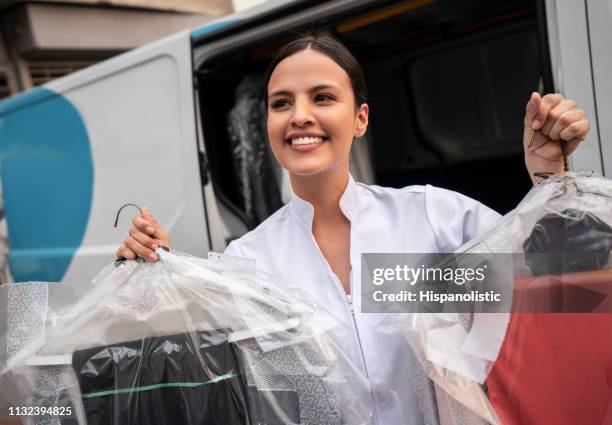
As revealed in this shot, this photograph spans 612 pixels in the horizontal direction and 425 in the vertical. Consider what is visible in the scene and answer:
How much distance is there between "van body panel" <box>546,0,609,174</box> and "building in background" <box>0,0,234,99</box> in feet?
22.3

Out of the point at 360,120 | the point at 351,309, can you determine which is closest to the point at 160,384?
the point at 351,309

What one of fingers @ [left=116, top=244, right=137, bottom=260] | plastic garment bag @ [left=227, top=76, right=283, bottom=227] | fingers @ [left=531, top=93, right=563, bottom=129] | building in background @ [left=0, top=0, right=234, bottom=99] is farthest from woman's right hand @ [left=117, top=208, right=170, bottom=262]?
building in background @ [left=0, top=0, right=234, bottom=99]

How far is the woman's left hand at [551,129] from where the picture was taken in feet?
3.81

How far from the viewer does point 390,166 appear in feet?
13.1

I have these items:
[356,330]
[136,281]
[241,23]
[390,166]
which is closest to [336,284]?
[356,330]

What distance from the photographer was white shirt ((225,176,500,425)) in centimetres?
122

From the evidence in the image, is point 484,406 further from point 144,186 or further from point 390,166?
point 390,166

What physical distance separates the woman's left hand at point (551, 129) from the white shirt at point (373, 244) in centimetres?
17

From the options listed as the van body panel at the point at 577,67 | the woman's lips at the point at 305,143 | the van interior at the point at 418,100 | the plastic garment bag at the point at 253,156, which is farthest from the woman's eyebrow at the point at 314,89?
the plastic garment bag at the point at 253,156

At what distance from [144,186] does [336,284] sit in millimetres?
1670

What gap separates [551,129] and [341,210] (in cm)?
50

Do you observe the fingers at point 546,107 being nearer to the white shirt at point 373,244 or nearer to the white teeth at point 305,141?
the white shirt at point 373,244

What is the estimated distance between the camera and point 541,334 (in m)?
1.03

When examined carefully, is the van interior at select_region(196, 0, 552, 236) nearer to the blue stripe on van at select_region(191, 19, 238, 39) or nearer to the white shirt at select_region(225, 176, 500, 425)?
the blue stripe on van at select_region(191, 19, 238, 39)
